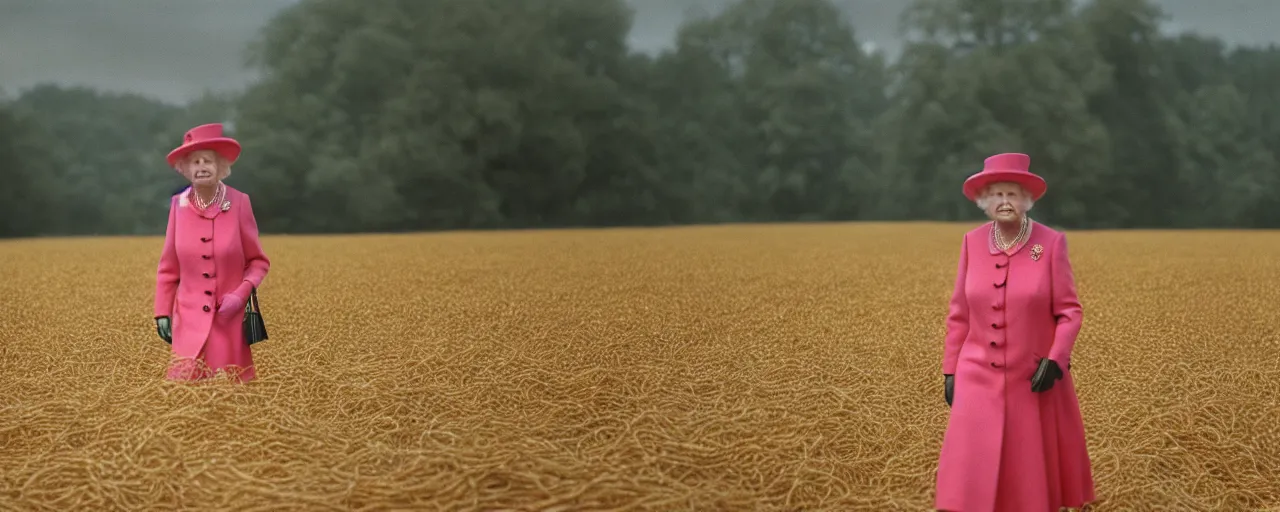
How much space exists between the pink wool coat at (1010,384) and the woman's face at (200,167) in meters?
2.27

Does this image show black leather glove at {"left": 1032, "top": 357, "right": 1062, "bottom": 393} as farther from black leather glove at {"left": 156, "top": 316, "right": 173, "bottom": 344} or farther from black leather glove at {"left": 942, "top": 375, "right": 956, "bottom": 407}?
black leather glove at {"left": 156, "top": 316, "right": 173, "bottom": 344}

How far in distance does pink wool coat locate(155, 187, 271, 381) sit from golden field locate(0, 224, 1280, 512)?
17 centimetres

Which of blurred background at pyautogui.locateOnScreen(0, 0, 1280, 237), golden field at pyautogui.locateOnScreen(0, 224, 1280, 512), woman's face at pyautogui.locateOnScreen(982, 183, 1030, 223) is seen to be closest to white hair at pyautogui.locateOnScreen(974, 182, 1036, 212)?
woman's face at pyautogui.locateOnScreen(982, 183, 1030, 223)

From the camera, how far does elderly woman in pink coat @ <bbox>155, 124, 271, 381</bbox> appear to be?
3.21 m

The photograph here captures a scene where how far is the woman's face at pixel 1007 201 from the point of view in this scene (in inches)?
101

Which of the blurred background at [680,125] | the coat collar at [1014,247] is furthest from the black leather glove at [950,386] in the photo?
the blurred background at [680,125]

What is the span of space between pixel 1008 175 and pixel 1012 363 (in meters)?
0.49

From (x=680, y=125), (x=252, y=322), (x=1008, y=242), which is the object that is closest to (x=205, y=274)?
(x=252, y=322)

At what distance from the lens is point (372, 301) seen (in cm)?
650

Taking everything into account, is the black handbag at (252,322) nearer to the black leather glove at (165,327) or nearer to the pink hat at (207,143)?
the black leather glove at (165,327)

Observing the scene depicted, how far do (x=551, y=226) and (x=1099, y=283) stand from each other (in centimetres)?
1279

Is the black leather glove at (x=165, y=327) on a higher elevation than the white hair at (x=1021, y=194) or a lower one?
lower

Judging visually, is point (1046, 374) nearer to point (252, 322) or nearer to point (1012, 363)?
point (1012, 363)

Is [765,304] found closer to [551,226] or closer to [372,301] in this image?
[372,301]
